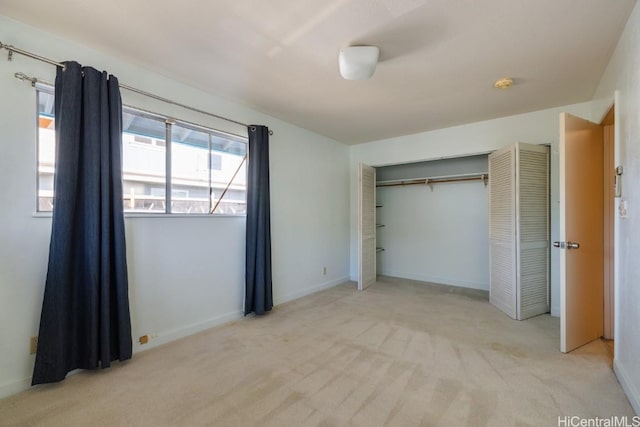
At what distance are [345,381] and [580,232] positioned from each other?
233 centimetres

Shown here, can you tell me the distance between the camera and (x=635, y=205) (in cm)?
171

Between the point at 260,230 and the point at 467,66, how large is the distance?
8.40 ft

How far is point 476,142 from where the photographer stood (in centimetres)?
389

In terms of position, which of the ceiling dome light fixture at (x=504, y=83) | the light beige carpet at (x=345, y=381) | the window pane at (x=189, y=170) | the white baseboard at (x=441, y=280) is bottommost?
the light beige carpet at (x=345, y=381)

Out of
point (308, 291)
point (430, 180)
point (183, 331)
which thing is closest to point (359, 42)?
point (183, 331)

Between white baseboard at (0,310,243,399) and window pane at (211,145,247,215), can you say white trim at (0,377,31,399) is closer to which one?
white baseboard at (0,310,243,399)

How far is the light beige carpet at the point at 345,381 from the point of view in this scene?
1.66 meters

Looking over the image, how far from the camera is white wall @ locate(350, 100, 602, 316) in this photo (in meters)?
3.35

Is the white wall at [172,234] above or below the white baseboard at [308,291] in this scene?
above

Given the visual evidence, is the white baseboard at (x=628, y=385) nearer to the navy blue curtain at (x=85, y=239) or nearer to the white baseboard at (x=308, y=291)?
the white baseboard at (x=308, y=291)

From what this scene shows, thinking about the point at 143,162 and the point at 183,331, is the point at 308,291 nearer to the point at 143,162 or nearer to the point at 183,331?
the point at 183,331

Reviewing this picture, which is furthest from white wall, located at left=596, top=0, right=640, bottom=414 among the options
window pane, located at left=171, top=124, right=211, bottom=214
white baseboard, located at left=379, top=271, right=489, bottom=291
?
window pane, located at left=171, top=124, right=211, bottom=214

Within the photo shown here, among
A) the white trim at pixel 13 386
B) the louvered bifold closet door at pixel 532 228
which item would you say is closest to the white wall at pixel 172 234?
the white trim at pixel 13 386

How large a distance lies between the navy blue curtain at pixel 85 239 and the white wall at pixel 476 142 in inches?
144
